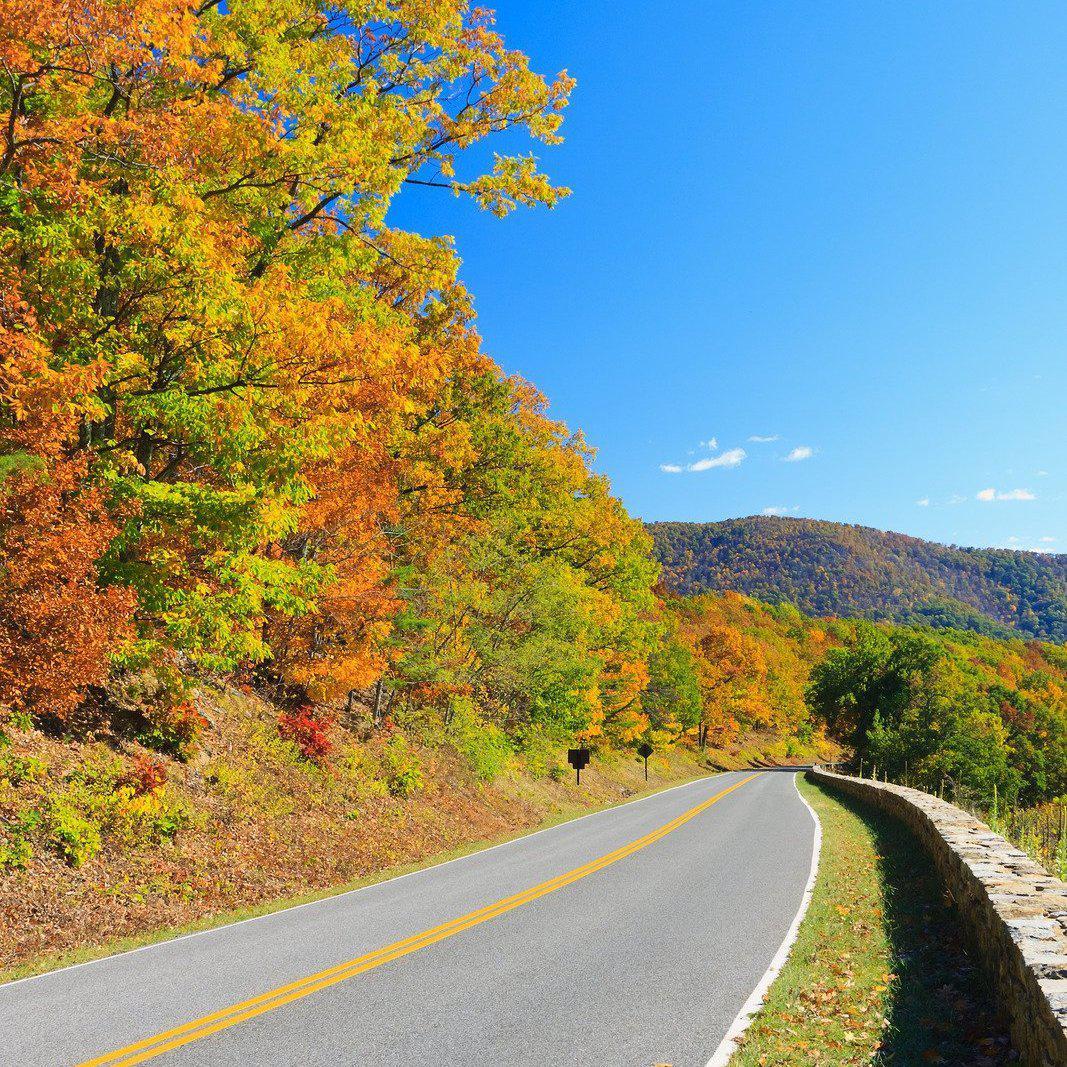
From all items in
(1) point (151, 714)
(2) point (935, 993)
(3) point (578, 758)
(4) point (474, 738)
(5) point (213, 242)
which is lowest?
(3) point (578, 758)

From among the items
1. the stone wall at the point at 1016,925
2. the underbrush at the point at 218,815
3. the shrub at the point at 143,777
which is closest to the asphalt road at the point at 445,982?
the underbrush at the point at 218,815

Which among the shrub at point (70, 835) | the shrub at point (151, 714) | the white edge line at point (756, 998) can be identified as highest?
the shrub at point (151, 714)

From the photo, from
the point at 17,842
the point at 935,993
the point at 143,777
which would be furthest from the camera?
the point at 143,777

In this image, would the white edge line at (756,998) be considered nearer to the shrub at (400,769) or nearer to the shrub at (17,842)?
the shrub at (17,842)

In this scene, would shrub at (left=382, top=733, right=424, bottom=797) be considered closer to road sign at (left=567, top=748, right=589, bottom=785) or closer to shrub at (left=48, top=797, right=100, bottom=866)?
shrub at (left=48, top=797, right=100, bottom=866)

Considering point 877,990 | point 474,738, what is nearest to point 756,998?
point 877,990

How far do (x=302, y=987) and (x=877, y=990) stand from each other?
17.1 feet

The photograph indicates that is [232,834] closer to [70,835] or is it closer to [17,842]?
[70,835]

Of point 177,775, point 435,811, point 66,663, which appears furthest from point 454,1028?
point 435,811

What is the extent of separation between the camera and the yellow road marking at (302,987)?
5605 millimetres

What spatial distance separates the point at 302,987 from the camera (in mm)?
6938

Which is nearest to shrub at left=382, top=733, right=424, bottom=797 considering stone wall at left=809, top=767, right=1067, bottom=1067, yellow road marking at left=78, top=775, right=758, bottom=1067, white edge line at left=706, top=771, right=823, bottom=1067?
yellow road marking at left=78, top=775, right=758, bottom=1067

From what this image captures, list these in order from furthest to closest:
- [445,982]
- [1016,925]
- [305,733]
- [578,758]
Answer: [578,758]
[305,733]
[445,982]
[1016,925]

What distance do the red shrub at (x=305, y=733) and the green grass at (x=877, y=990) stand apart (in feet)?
35.9
